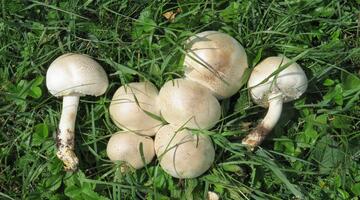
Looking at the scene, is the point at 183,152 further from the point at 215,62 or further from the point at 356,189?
the point at 356,189

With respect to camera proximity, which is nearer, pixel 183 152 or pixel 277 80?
pixel 183 152

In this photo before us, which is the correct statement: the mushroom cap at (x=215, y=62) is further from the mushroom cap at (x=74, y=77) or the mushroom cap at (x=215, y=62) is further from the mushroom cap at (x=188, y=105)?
the mushroom cap at (x=74, y=77)

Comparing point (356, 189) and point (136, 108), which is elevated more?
point (136, 108)

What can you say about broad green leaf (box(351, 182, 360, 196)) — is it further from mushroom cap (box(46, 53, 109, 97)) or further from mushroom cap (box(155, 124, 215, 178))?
mushroom cap (box(46, 53, 109, 97))

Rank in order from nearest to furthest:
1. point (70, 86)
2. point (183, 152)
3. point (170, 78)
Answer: point (183, 152) → point (70, 86) → point (170, 78)

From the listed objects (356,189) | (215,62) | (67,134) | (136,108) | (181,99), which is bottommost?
(356,189)

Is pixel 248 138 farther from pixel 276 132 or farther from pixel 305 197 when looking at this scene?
pixel 305 197

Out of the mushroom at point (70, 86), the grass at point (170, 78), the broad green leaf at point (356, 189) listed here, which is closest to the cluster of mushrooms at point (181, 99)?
the mushroom at point (70, 86)

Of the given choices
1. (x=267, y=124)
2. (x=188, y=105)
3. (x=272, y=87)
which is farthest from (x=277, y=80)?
(x=188, y=105)
